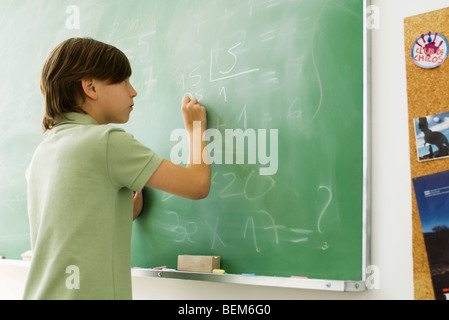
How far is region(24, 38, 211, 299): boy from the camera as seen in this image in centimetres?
109

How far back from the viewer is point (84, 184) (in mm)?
1112

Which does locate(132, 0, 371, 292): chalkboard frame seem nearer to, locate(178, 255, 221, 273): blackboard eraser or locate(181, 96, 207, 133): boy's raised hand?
locate(178, 255, 221, 273): blackboard eraser

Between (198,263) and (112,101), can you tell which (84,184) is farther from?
(198,263)

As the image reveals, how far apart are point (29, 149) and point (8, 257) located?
0.48 m

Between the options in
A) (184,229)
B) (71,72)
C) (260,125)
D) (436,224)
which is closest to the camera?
(436,224)

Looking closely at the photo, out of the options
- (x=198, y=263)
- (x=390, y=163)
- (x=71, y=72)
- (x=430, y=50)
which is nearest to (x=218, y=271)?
(x=198, y=263)

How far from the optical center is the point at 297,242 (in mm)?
1237

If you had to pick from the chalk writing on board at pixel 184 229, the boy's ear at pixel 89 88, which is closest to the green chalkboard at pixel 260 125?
the chalk writing on board at pixel 184 229

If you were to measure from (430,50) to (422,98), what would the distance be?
0.12 m

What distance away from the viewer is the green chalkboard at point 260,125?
3.94 feet

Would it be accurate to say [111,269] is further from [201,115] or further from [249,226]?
[201,115]

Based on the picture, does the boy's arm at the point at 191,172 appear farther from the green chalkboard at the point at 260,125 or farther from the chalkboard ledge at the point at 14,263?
the chalkboard ledge at the point at 14,263
